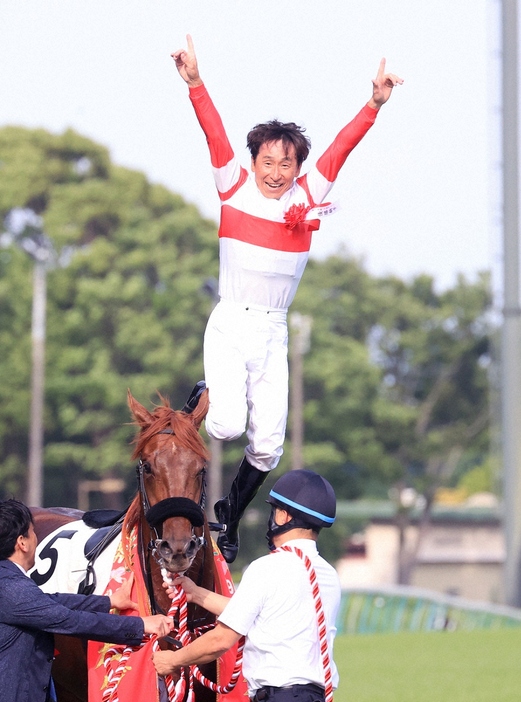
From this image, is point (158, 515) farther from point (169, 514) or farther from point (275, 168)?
point (275, 168)

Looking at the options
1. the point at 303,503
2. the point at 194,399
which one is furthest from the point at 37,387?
the point at 303,503

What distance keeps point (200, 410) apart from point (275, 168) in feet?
4.21

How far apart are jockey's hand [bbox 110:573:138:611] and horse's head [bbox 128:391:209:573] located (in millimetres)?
301

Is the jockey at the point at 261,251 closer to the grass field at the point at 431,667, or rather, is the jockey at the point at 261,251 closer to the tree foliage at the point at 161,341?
the grass field at the point at 431,667

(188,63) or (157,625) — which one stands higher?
(188,63)

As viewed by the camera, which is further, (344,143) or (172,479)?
(344,143)

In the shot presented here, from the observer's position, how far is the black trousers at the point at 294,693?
509 centimetres

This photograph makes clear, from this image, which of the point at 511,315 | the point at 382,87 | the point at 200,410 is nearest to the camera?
the point at 200,410

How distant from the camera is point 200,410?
20.0 ft

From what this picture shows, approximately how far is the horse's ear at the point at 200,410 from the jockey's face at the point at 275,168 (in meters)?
1.07

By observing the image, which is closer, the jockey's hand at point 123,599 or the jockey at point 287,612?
the jockey at point 287,612

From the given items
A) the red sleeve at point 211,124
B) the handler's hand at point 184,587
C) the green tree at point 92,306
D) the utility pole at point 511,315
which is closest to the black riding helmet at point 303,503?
the handler's hand at point 184,587

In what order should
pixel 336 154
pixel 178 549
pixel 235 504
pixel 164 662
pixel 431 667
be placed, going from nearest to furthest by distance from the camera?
1. pixel 178 549
2. pixel 164 662
3. pixel 336 154
4. pixel 235 504
5. pixel 431 667

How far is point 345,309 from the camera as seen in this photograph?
42344 millimetres
